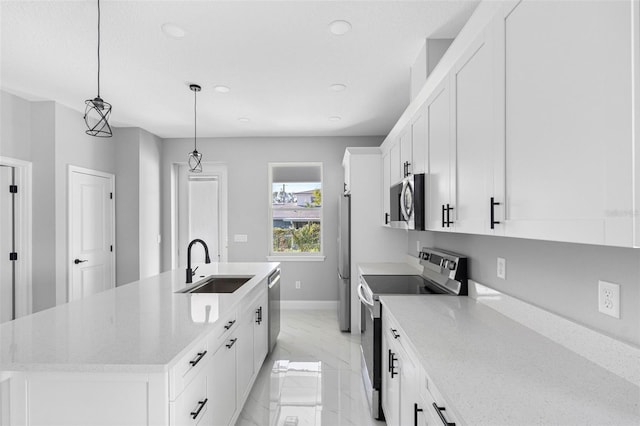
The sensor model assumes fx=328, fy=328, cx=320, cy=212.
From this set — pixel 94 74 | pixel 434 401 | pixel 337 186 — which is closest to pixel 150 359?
pixel 434 401

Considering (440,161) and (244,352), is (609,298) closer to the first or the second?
(440,161)

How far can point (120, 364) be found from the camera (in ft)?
3.87

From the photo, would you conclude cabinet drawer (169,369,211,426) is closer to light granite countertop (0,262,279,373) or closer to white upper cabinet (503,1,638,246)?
light granite countertop (0,262,279,373)

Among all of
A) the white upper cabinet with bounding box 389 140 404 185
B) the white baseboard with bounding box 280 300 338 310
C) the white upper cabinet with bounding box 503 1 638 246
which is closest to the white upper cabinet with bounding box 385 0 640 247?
the white upper cabinet with bounding box 503 1 638 246

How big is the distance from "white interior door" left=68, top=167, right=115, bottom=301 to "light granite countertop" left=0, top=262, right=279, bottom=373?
227 cm

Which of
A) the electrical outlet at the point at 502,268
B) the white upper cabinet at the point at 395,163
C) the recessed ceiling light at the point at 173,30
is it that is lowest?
the electrical outlet at the point at 502,268

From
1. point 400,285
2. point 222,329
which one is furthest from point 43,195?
point 400,285

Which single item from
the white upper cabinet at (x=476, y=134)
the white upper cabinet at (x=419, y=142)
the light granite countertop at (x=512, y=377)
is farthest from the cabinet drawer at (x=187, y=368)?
the white upper cabinet at (x=419, y=142)

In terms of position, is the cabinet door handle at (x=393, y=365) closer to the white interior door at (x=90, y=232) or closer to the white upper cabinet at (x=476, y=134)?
the white upper cabinet at (x=476, y=134)

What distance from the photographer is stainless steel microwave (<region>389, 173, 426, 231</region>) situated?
2.18m

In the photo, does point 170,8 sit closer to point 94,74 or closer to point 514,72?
point 94,74

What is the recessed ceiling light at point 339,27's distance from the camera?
217 cm

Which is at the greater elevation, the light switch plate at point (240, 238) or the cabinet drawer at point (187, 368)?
the light switch plate at point (240, 238)

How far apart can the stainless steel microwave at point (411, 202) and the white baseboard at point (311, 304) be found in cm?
267
